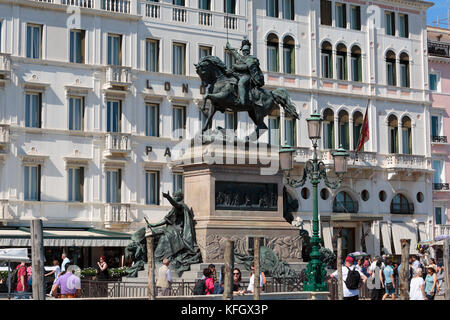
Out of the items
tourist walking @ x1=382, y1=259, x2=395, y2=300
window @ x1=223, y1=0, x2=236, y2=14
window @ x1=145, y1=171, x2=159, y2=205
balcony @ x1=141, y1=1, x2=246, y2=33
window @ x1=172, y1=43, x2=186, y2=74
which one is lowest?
tourist walking @ x1=382, y1=259, x2=395, y2=300

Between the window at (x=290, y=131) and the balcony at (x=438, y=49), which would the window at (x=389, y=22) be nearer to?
the balcony at (x=438, y=49)

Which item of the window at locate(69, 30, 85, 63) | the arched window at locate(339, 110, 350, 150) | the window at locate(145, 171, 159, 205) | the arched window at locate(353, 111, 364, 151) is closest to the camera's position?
the window at locate(69, 30, 85, 63)

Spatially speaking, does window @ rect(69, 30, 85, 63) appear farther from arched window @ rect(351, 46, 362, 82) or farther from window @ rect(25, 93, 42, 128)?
arched window @ rect(351, 46, 362, 82)

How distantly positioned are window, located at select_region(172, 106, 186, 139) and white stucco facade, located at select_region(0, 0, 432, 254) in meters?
0.30

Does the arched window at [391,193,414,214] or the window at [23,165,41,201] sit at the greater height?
the window at [23,165,41,201]

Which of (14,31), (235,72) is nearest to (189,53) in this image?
(14,31)

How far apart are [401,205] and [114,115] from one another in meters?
18.6

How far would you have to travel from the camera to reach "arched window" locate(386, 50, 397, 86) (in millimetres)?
57094

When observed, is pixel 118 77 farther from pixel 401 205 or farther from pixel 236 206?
pixel 236 206

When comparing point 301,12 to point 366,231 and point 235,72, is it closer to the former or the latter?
point 366,231

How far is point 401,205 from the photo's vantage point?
185ft

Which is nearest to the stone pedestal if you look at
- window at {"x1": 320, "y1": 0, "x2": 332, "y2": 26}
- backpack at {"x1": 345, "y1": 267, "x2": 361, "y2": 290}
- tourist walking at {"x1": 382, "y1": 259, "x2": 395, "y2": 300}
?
tourist walking at {"x1": 382, "y1": 259, "x2": 395, "y2": 300}

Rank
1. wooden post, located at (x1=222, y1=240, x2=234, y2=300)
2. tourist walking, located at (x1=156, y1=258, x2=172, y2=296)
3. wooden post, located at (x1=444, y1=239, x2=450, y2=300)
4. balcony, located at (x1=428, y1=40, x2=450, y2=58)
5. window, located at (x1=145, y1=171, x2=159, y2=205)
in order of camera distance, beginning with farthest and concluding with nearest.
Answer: balcony, located at (x1=428, y1=40, x2=450, y2=58), window, located at (x1=145, y1=171, x2=159, y2=205), wooden post, located at (x1=444, y1=239, x2=450, y2=300), tourist walking, located at (x1=156, y1=258, x2=172, y2=296), wooden post, located at (x1=222, y1=240, x2=234, y2=300)

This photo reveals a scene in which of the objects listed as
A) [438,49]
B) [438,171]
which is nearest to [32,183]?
[438,171]
